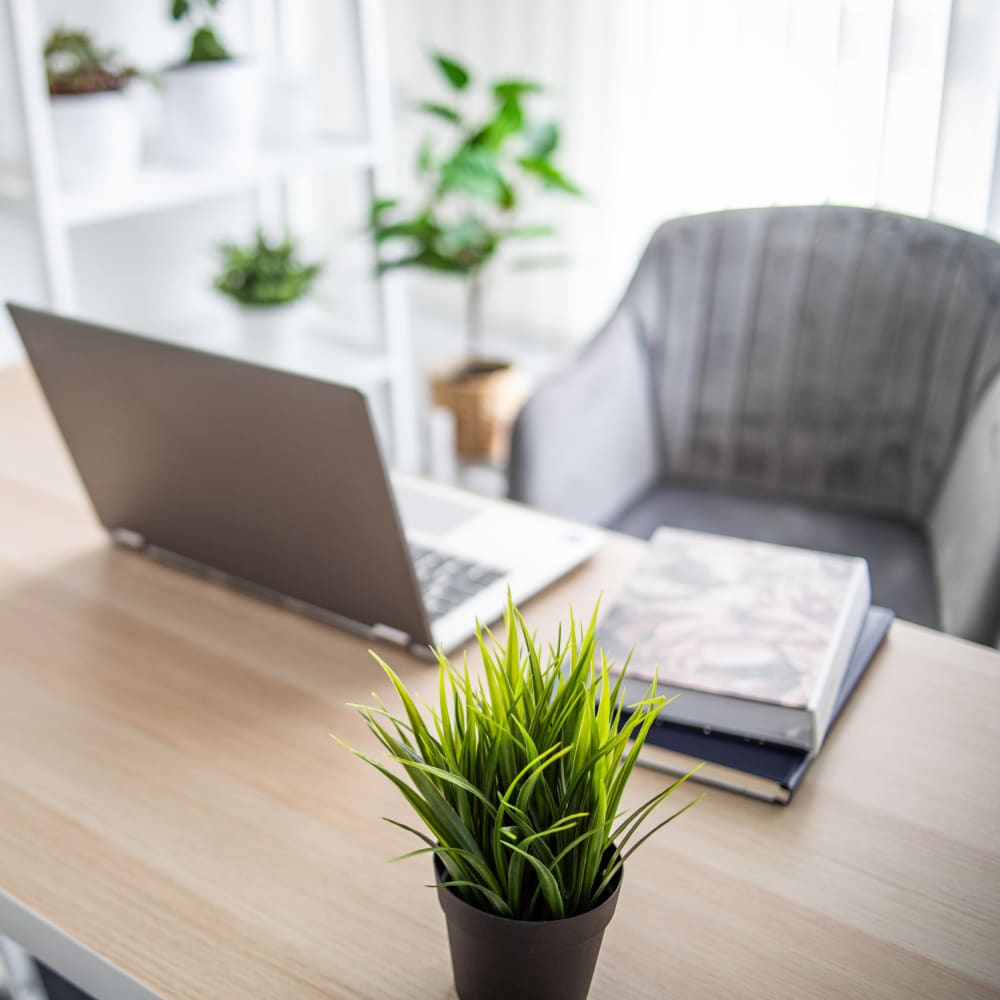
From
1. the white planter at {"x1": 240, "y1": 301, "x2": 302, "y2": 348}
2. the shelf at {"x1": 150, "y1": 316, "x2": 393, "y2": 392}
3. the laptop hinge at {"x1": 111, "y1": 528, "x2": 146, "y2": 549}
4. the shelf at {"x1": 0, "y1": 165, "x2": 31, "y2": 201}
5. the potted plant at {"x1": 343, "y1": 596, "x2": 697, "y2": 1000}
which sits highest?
the shelf at {"x1": 0, "y1": 165, "x2": 31, "y2": 201}

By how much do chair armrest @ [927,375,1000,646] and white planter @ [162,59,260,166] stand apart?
1.31m

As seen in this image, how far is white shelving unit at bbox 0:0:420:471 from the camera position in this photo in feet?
5.59

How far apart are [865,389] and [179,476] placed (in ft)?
3.45

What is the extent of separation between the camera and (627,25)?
8.56 feet

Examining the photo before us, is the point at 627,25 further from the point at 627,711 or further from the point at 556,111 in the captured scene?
the point at 627,711

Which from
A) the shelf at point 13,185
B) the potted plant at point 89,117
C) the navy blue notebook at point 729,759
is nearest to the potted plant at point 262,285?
the potted plant at point 89,117

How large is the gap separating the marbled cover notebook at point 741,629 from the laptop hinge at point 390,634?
0.53ft

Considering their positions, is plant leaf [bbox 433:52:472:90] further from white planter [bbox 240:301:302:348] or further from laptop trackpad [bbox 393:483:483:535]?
laptop trackpad [bbox 393:483:483:535]

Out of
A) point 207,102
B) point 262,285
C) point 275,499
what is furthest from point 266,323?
point 275,499

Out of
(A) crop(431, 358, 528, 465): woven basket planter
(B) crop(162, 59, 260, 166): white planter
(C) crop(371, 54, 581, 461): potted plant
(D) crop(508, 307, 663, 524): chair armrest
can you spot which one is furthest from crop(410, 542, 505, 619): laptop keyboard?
(A) crop(431, 358, 528, 465): woven basket planter

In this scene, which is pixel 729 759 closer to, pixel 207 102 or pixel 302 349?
pixel 207 102

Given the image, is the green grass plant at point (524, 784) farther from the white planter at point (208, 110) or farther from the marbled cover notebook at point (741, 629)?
the white planter at point (208, 110)

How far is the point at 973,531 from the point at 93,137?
55.7 inches

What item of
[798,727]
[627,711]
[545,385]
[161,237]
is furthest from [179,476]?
[161,237]
